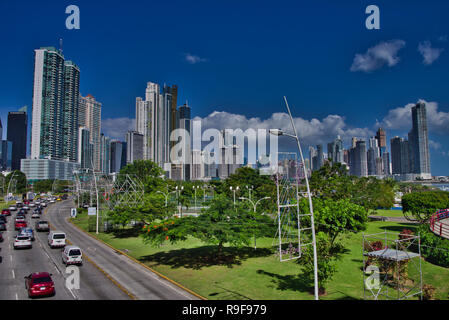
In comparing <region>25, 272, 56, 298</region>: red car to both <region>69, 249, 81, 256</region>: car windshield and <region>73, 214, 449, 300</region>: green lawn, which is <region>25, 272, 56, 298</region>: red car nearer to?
<region>69, 249, 81, 256</region>: car windshield

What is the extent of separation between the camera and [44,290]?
19344mm

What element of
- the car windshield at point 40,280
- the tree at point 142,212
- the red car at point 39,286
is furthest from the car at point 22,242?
the car windshield at point 40,280

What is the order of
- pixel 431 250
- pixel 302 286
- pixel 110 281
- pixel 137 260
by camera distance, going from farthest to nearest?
pixel 137 260
pixel 431 250
pixel 110 281
pixel 302 286

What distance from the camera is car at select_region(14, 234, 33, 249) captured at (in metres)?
33.8

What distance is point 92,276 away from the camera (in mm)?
24641

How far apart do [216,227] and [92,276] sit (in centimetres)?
1096

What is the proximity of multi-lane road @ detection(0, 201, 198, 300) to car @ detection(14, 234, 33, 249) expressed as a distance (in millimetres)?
584

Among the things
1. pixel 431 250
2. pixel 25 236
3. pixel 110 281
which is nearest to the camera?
pixel 110 281

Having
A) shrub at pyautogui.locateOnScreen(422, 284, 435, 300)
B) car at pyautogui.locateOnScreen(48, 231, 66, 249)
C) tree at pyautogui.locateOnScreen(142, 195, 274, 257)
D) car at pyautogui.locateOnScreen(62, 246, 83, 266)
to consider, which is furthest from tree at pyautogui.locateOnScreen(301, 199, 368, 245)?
car at pyautogui.locateOnScreen(48, 231, 66, 249)

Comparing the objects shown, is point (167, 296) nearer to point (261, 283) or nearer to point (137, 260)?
point (261, 283)

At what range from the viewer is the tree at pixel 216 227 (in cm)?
2702

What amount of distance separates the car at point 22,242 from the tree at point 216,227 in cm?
1531
